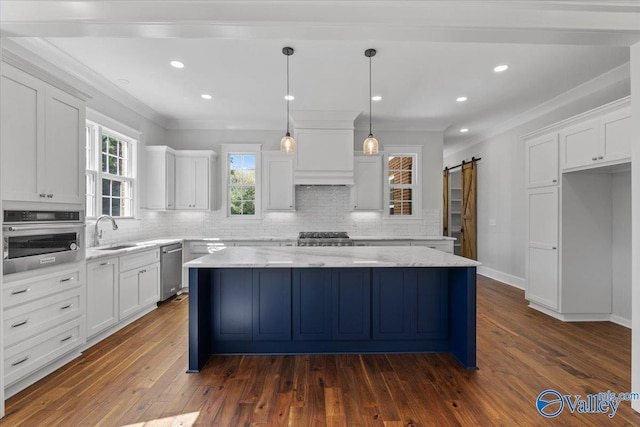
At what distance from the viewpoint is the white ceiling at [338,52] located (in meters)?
1.91

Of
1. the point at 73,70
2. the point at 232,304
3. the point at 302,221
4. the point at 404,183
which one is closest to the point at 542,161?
the point at 404,183

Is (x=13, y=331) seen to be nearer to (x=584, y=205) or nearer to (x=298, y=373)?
(x=298, y=373)

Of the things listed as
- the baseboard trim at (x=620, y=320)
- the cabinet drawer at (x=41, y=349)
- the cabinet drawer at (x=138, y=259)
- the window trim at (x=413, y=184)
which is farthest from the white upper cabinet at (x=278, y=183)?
the baseboard trim at (x=620, y=320)

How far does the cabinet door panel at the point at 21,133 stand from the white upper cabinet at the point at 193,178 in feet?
9.63

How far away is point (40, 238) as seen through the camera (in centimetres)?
235

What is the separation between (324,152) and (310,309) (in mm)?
3017

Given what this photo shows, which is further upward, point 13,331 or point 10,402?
point 13,331

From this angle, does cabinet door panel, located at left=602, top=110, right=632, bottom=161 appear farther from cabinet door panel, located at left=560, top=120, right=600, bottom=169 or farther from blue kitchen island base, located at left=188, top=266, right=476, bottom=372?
blue kitchen island base, located at left=188, top=266, right=476, bottom=372

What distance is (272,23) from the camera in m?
1.92

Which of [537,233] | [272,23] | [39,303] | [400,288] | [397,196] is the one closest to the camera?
[272,23]

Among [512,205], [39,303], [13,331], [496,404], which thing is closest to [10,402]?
[13,331]

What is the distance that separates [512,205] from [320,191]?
355cm

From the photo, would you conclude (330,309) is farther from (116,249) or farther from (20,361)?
(116,249)

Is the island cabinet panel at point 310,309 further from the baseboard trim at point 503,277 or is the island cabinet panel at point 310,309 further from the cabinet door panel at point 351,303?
the baseboard trim at point 503,277
